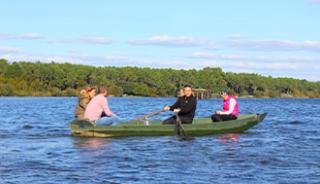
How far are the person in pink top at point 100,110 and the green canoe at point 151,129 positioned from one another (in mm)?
291

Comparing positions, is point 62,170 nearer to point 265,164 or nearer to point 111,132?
point 265,164

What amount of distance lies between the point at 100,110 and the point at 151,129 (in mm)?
1796

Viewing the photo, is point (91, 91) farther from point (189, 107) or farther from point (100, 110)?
point (189, 107)

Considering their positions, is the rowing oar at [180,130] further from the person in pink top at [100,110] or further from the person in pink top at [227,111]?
the person in pink top at [227,111]

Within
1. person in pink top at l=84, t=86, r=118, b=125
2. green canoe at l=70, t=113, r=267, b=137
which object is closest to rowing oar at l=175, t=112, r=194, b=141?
green canoe at l=70, t=113, r=267, b=137

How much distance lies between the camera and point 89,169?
12625 mm

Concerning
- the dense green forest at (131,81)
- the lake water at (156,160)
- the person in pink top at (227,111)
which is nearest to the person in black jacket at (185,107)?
the lake water at (156,160)

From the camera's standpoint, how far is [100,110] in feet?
63.2

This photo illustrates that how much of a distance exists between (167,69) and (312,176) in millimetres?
155145

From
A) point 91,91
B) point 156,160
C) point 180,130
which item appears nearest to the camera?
point 156,160

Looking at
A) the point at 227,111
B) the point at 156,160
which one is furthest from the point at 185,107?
the point at 156,160

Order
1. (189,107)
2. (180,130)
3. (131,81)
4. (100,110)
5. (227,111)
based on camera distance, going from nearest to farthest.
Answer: (100,110) < (180,130) < (189,107) < (227,111) < (131,81)

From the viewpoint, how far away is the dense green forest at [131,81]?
129 metres

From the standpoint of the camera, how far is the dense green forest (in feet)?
424
